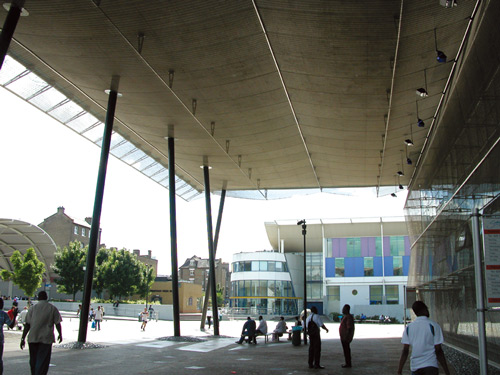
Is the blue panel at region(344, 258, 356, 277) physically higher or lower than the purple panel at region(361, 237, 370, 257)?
lower

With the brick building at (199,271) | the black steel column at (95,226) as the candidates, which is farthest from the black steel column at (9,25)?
the brick building at (199,271)

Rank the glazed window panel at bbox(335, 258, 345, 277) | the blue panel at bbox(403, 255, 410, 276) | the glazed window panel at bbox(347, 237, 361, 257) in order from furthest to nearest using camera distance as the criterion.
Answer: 1. the glazed window panel at bbox(347, 237, 361, 257)
2. the glazed window panel at bbox(335, 258, 345, 277)
3. the blue panel at bbox(403, 255, 410, 276)

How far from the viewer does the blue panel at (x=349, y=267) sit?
64.1 meters

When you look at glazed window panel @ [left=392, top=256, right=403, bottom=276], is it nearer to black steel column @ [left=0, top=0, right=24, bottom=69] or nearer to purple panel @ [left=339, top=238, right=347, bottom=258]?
purple panel @ [left=339, top=238, right=347, bottom=258]

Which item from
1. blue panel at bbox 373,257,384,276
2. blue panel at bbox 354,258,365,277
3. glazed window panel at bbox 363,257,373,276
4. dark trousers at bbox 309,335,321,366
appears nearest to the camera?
dark trousers at bbox 309,335,321,366

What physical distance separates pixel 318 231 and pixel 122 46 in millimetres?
56028

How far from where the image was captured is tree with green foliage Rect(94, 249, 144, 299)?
60.8 m

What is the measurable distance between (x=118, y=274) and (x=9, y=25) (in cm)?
5221

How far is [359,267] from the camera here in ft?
210

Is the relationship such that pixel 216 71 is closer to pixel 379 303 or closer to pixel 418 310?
pixel 418 310

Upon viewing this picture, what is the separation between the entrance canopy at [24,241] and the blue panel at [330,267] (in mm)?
34276

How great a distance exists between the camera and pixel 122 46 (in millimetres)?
15367

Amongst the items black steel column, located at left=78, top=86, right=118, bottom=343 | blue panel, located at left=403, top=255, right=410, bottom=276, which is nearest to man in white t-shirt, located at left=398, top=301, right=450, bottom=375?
black steel column, located at left=78, top=86, right=118, bottom=343

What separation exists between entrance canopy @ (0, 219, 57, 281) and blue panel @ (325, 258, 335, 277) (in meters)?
34.3
